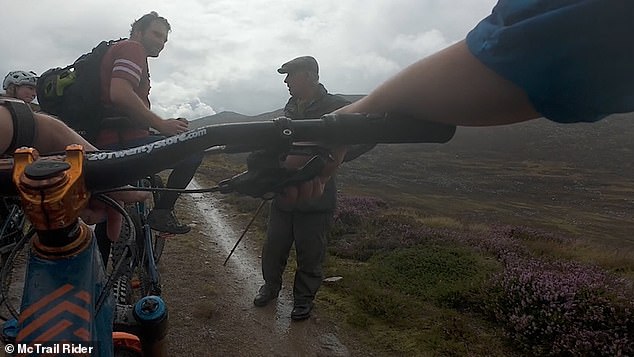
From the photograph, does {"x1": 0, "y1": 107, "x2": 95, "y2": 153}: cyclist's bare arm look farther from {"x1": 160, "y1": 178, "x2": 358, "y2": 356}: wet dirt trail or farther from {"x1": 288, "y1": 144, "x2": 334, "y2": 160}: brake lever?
{"x1": 160, "y1": 178, "x2": 358, "y2": 356}: wet dirt trail

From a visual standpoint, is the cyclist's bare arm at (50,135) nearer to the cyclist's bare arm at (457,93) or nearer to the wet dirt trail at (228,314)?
the cyclist's bare arm at (457,93)

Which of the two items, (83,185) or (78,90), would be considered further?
(78,90)

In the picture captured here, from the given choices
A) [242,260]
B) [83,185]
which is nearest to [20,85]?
[242,260]

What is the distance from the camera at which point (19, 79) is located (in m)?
5.97

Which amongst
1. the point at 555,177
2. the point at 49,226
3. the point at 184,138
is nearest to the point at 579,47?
the point at 184,138

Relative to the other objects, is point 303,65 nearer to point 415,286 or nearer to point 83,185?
point 415,286

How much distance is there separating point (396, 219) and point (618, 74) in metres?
11.2

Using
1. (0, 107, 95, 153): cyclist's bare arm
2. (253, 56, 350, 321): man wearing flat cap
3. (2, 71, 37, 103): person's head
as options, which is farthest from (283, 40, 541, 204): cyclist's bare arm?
(2, 71, 37, 103): person's head

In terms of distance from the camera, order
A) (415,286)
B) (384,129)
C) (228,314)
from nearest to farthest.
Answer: (384,129)
(228,314)
(415,286)

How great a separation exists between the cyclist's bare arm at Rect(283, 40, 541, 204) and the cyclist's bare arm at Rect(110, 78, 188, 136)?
239 cm

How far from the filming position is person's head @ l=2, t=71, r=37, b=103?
588 centimetres

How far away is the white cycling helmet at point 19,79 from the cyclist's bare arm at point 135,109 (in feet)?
11.1

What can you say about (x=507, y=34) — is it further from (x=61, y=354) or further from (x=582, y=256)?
(x=582, y=256)

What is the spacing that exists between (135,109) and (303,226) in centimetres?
311
